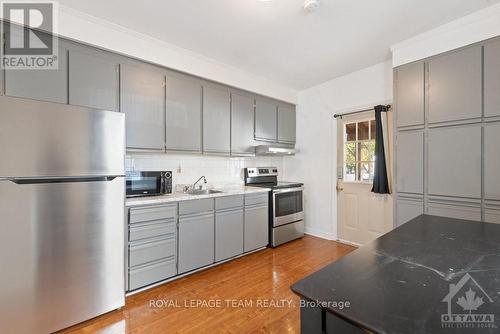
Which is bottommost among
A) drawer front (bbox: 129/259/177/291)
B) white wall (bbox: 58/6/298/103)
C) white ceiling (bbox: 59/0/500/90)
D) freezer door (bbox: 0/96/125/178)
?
drawer front (bbox: 129/259/177/291)

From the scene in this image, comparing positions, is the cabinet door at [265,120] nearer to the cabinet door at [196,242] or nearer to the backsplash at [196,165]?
the backsplash at [196,165]

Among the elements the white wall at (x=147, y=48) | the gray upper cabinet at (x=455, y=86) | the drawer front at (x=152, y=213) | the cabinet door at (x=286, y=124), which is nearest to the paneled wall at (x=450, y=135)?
the gray upper cabinet at (x=455, y=86)

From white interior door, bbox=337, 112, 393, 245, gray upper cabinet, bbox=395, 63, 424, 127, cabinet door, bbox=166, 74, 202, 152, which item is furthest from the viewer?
white interior door, bbox=337, 112, 393, 245

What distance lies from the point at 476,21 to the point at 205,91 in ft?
9.33

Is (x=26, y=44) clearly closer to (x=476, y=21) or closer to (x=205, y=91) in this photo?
(x=205, y=91)

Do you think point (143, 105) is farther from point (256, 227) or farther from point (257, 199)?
point (256, 227)

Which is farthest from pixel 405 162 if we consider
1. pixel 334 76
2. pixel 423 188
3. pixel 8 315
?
pixel 8 315

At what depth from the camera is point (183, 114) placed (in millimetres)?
2820

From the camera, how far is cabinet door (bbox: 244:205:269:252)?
10.3 ft

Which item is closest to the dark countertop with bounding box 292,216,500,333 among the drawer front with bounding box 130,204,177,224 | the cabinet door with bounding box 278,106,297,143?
the drawer front with bounding box 130,204,177,224

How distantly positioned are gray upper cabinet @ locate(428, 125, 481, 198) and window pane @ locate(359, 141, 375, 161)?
972 mm

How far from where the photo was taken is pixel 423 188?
2.49m

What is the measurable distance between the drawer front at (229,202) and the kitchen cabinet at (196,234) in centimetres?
9

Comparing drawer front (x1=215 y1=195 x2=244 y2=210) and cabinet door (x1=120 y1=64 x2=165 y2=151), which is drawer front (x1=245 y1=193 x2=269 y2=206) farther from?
cabinet door (x1=120 y1=64 x2=165 y2=151)
